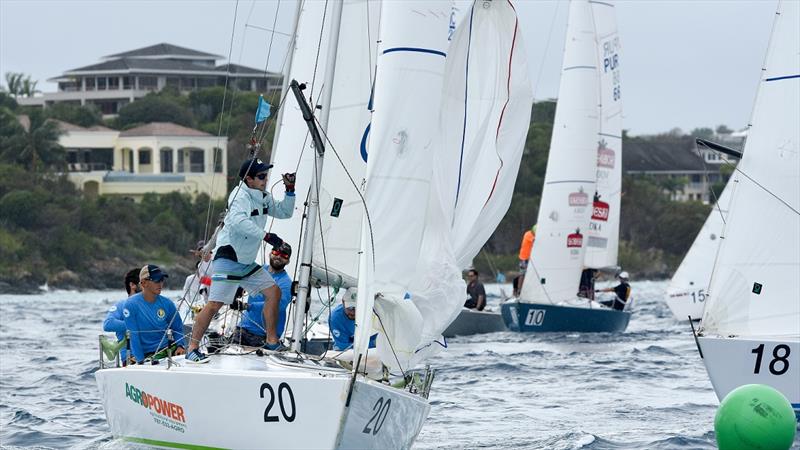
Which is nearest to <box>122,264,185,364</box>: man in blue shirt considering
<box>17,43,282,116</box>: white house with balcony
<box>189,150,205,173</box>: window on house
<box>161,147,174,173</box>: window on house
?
<box>189,150,205,173</box>: window on house

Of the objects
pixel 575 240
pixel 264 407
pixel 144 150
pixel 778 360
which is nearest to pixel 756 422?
pixel 264 407

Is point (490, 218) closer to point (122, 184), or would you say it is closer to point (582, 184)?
point (582, 184)

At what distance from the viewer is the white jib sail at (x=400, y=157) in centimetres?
984

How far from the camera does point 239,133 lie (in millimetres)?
76938

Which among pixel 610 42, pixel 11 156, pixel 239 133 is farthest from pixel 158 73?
pixel 610 42

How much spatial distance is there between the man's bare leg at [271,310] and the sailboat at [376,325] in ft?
1.01

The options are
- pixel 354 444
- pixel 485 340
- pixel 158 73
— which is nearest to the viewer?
pixel 354 444

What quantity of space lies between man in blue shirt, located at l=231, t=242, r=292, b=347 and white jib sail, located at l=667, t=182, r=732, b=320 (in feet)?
63.9

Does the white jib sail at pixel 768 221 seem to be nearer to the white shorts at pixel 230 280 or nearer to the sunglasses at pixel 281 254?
the sunglasses at pixel 281 254

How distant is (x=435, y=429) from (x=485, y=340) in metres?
Result: 10.4

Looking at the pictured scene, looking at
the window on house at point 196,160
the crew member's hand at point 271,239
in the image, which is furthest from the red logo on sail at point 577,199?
the window on house at point 196,160

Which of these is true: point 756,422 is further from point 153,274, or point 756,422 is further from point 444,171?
point 153,274

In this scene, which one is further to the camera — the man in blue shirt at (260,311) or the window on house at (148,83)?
the window on house at (148,83)

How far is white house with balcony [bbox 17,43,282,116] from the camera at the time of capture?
10050cm
